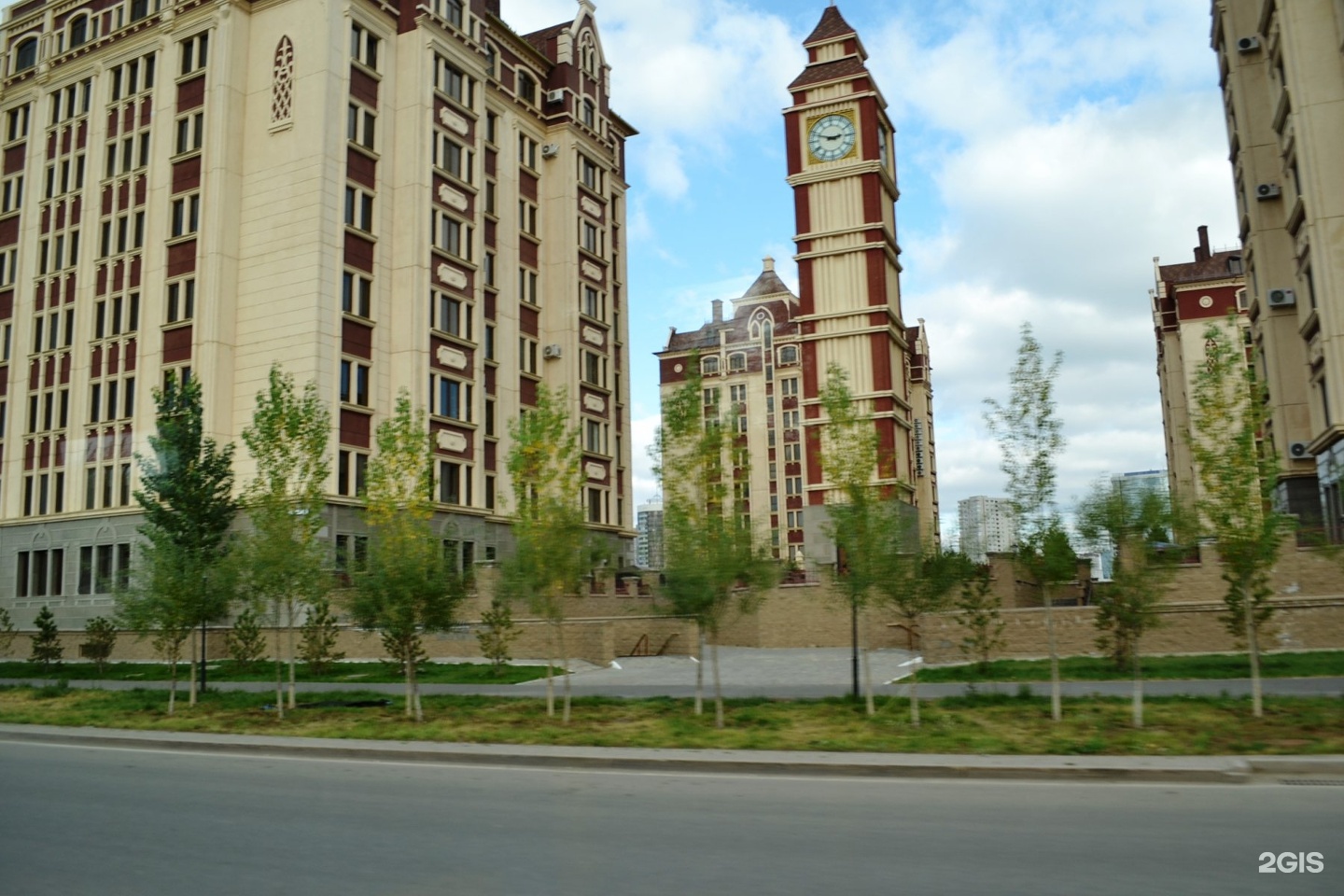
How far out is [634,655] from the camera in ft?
110

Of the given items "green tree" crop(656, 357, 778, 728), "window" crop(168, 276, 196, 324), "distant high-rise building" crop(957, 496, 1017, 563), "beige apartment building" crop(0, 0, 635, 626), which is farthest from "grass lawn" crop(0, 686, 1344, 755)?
"window" crop(168, 276, 196, 324)

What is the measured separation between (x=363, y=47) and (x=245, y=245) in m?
10.0

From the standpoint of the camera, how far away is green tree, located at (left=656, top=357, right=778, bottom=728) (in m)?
17.5

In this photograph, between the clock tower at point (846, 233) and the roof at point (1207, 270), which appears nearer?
the clock tower at point (846, 233)

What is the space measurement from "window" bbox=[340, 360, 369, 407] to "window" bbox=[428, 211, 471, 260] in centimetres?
723

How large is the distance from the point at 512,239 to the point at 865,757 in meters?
41.7

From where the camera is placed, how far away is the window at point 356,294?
4028cm

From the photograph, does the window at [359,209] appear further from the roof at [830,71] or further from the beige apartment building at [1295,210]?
the beige apartment building at [1295,210]

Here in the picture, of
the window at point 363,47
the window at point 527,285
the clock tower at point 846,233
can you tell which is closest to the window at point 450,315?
the window at point 527,285

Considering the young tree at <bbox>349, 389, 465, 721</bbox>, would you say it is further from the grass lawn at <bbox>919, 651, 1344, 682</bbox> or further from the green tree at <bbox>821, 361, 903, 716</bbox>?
the grass lawn at <bbox>919, 651, 1344, 682</bbox>

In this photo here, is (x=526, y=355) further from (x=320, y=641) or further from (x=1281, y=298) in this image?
(x=1281, y=298)

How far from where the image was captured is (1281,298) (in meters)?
40.8

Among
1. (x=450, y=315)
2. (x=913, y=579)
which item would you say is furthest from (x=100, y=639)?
(x=913, y=579)

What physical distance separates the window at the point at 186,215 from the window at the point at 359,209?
6.43m
